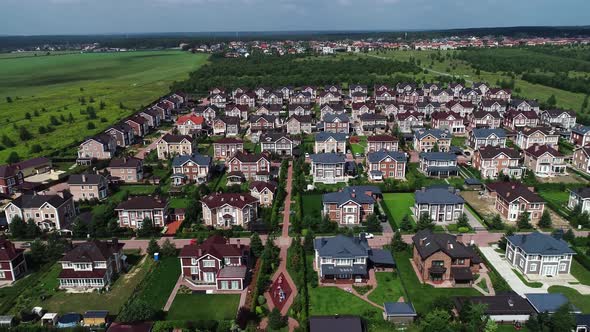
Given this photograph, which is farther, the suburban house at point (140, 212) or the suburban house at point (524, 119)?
the suburban house at point (524, 119)

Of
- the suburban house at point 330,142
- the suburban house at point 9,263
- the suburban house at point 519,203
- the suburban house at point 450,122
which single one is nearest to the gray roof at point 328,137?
the suburban house at point 330,142

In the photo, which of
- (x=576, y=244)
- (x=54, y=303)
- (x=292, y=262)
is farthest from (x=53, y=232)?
(x=576, y=244)

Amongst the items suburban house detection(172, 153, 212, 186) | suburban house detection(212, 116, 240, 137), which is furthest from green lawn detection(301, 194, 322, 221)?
suburban house detection(212, 116, 240, 137)

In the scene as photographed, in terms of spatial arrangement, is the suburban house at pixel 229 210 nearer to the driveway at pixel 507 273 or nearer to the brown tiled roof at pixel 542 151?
the driveway at pixel 507 273

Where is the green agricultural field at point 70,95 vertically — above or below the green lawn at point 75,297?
above

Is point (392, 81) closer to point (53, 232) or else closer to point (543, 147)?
point (543, 147)

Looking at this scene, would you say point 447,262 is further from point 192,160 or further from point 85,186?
point 85,186

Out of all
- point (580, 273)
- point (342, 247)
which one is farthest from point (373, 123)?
point (342, 247)

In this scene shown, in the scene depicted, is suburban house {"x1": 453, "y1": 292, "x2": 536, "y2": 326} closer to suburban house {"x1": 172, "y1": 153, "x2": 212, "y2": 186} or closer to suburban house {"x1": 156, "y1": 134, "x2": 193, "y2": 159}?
suburban house {"x1": 172, "y1": 153, "x2": 212, "y2": 186}
